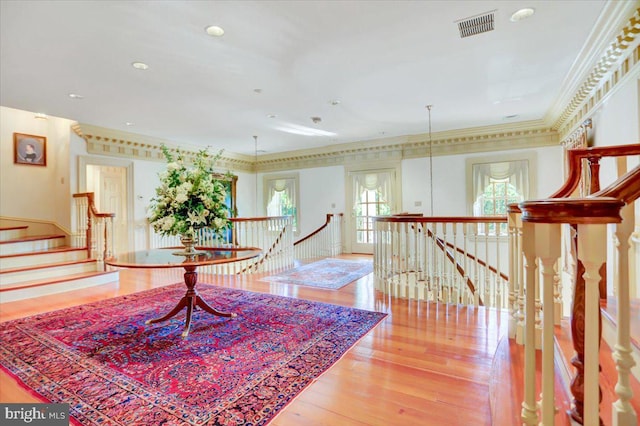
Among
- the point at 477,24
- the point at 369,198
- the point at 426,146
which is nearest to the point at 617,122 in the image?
the point at 477,24

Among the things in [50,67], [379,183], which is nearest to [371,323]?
[50,67]

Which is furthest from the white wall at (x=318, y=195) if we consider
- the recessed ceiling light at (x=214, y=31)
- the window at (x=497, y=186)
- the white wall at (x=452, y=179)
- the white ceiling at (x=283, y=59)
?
the recessed ceiling light at (x=214, y=31)

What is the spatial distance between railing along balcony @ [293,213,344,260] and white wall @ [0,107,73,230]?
4659 millimetres

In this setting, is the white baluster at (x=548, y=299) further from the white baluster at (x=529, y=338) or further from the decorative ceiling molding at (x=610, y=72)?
the decorative ceiling molding at (x=610, y=72)

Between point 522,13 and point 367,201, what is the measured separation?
5.51 m

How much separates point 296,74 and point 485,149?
4.77 meters

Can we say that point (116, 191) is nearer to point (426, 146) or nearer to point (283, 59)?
point (283, 59)

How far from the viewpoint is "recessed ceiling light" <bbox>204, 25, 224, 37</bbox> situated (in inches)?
111

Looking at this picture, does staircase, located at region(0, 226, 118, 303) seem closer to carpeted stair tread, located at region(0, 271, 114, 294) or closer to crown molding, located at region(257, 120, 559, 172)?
carpeted stair tread, located at region(0, 271, 114, 294)

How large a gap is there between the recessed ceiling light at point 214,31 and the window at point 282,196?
6.13 metres

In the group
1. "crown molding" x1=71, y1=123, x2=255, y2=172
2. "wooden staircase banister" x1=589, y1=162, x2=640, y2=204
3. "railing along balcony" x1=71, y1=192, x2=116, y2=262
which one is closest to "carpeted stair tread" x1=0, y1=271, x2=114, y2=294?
"railing along balcony" x1=71, y1=192, x2=116, y2=262

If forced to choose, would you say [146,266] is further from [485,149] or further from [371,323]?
[485,149]

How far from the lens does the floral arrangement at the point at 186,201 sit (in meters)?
2.91

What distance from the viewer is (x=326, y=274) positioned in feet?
17.4
